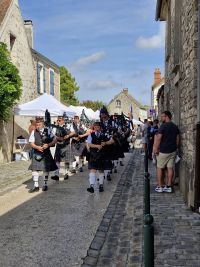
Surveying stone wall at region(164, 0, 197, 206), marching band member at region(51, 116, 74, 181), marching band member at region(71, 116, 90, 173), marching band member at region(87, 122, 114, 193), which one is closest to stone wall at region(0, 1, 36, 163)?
marching band member at region(71, 116, 90, 173)

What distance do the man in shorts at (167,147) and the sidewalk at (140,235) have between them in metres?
0.58

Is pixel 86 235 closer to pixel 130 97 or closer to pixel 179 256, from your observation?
pixel 179 256

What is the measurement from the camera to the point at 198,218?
21.0ft

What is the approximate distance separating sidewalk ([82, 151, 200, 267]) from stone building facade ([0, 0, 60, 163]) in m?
10.1

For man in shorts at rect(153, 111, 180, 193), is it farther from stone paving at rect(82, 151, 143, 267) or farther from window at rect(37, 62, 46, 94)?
window at rect(37, 62, 46, 94)

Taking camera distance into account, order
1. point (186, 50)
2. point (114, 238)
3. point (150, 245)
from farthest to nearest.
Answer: point (186, 50), point (114, 238), point (150, 245)

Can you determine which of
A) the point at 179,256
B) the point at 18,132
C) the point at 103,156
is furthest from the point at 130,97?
the point at 179,256

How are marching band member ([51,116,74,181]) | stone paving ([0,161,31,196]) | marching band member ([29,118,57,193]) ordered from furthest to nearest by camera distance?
marching band member ([51,116,74,181])
stone paving ([0,161,31,196])
marching band member ([29,118,57,193])

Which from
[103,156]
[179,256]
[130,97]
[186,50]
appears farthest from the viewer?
[130,97]

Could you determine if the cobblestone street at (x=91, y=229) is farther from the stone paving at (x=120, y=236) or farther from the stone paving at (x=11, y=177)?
the stone paving at (x=11, y=177)

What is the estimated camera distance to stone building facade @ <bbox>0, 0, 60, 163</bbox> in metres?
17.4

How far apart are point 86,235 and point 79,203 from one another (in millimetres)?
2265

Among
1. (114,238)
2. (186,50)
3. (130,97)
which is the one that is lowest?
(114,238)

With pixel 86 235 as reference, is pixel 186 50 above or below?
above
